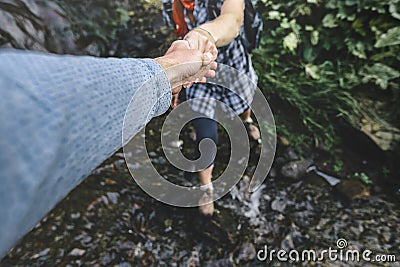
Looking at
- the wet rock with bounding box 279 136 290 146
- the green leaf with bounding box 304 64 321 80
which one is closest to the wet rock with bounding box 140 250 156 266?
the wet rock with bounding box 279 136 290 146

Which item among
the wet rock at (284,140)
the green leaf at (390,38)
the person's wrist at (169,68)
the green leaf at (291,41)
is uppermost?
the person's wrist at (169,68)

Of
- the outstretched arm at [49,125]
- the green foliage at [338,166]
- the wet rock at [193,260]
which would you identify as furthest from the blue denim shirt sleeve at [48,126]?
the green foliage at [338,166]

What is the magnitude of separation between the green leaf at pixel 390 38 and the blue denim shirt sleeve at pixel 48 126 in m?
3.11

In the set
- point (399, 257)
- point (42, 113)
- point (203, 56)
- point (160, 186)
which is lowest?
point (399, 257)

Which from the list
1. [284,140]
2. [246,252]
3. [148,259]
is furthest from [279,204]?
[148,259]

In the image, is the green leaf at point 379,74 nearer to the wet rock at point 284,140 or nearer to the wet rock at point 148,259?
the wet rock at point 284,140

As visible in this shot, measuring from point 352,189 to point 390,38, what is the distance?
139 cm

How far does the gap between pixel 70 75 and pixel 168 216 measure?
2067mm

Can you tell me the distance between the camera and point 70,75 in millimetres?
572

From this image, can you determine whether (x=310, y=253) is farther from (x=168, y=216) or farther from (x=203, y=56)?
(x=203, y=56)

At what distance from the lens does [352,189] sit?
2.86 meters

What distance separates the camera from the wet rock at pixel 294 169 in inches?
117

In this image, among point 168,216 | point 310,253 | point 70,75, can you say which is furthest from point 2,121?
point 310,253

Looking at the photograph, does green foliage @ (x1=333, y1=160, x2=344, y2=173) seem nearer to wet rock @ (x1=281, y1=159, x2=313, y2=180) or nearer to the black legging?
wet rock @ (x1=281, y1=159, x2=313, y2=180)
